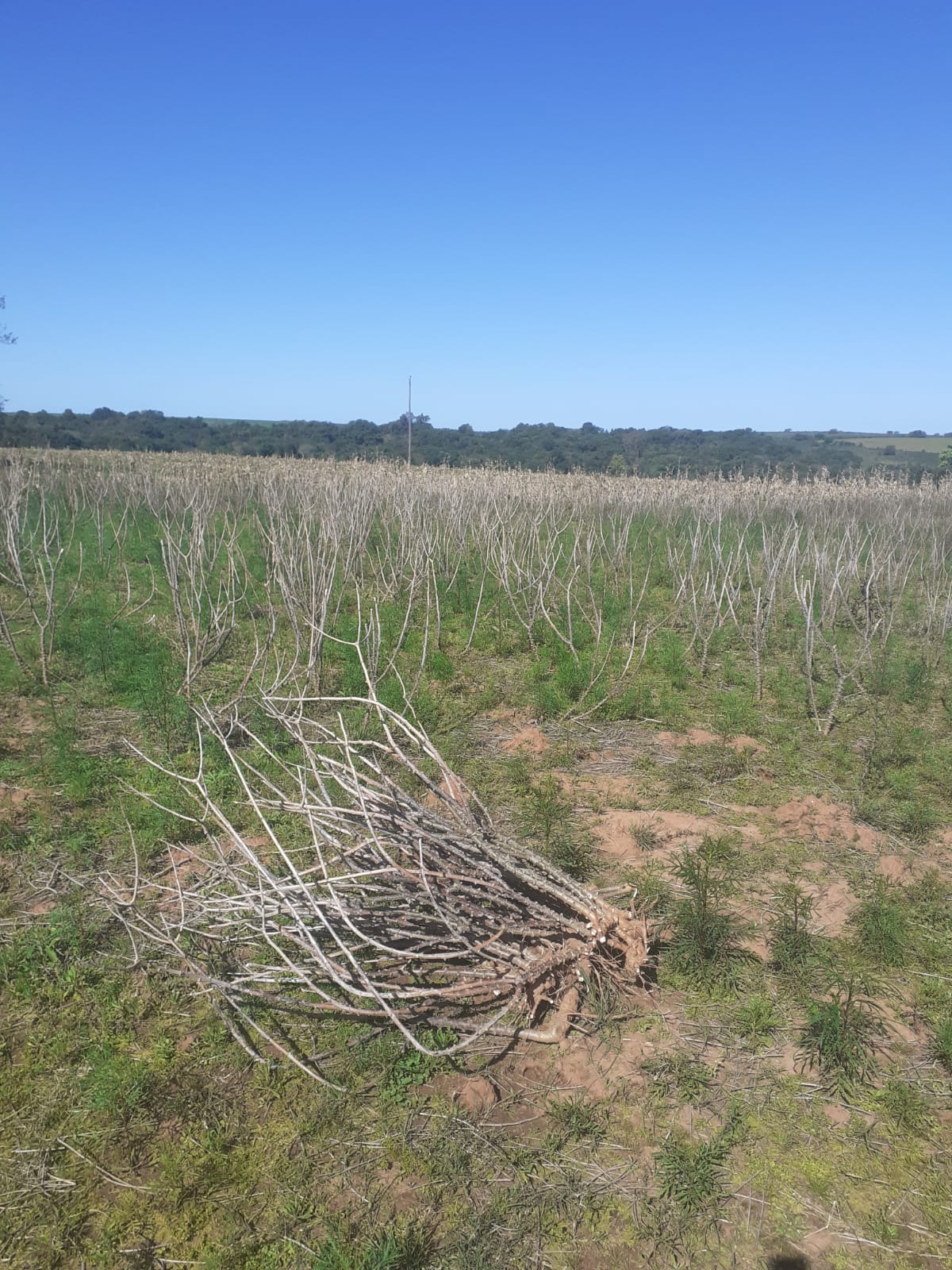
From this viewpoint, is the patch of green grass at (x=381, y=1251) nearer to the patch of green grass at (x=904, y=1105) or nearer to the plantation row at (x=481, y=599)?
the patch of green grass at (x=904, y=1105)

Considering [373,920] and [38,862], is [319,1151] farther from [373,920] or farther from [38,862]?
[38,862]

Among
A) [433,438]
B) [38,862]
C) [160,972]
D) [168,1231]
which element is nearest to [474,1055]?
[168,1231]

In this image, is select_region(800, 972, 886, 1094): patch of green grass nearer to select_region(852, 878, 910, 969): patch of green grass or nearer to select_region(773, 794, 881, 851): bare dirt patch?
select_region(852, 878, 910, 969): patch of green grass

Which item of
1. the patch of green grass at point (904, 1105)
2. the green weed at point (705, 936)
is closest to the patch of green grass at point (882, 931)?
the green weed at point (705, 936)

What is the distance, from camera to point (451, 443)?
143 feet

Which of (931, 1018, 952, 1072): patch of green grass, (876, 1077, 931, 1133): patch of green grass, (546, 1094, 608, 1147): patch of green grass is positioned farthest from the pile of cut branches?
(931, 1018, 952, 1072): patch of green grass

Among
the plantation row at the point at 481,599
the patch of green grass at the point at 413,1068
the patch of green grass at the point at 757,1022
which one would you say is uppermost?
the plantation row at the point at 481,599

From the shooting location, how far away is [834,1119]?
2.16 metres

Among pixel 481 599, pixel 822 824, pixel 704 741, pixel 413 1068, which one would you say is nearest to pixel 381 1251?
pixel 413 1068

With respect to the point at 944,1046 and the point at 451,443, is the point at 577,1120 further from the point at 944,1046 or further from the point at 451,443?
the point at 451,443

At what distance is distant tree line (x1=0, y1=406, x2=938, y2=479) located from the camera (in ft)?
114

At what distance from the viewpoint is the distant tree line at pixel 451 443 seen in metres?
34.6

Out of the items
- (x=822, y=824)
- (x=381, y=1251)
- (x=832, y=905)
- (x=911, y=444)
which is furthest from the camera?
(x=911, y=444)

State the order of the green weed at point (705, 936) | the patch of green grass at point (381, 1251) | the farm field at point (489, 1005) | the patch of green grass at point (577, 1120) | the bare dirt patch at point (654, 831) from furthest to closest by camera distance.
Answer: the bare dirt patch at point (654, 831) < the green weed at point (705, 936) < the patch of green grass at point (577, 1120) < the farm field at point (489, 1005) < the patch of green grass at point (381, 1251)
